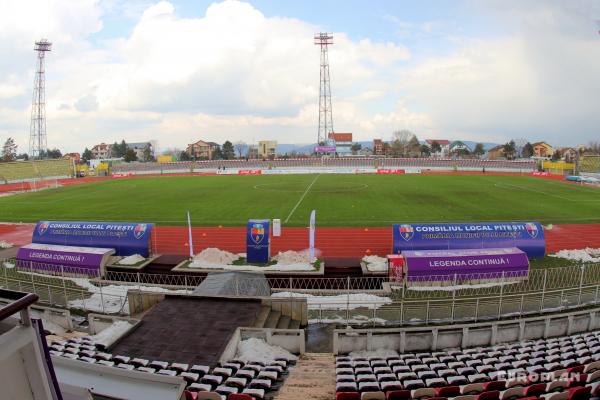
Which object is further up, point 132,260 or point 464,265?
point 464,265

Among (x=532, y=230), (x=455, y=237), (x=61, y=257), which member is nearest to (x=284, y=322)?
(x=455, y=237)

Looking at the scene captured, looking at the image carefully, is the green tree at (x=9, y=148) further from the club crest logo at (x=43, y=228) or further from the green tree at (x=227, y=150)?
the club crest logo at (x=43, y=228)

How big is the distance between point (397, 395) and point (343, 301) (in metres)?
8.11

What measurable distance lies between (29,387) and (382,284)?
16.3m

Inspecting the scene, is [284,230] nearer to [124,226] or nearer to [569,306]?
[124,226]

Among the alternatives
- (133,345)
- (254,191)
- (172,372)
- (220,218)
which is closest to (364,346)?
(172,372)

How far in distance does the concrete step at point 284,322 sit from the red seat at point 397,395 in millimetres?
Answer: 5920

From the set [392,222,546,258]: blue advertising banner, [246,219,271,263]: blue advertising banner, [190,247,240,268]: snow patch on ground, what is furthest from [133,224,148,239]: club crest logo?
[392,222,546,258]: blue advertising banner

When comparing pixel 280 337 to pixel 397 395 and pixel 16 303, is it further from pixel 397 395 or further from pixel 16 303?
pixel 16 303

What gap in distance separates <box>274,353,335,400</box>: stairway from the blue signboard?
14689mm

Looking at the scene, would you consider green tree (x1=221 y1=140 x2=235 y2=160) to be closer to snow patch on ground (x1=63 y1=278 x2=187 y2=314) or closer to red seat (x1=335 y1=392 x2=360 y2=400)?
snow patch on ground (x1=63 y1=278 x2=187 y2=314)

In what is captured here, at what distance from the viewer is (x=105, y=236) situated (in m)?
23.2

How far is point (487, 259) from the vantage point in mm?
18359

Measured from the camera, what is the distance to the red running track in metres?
24.8
